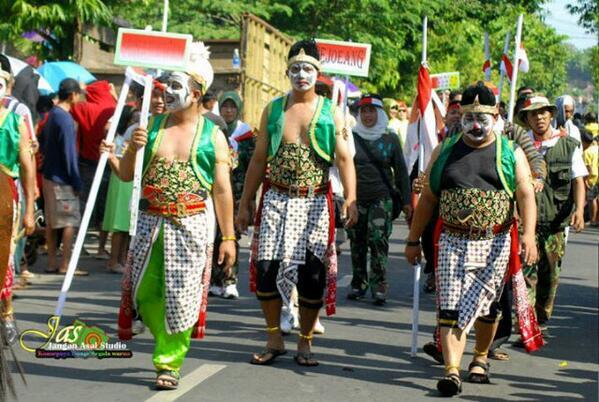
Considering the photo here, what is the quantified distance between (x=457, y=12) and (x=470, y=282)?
28.2 feet

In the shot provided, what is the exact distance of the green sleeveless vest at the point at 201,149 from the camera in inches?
324

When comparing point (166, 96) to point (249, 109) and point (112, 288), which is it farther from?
point (249, 109)

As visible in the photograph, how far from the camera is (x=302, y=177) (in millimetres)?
9047

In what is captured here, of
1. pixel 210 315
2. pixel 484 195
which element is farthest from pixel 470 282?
pixel 210 315

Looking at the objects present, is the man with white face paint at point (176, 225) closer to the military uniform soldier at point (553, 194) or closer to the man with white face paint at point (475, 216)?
the man with white face paint at point (475, 216)

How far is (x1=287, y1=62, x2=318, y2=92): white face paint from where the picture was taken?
358 inches

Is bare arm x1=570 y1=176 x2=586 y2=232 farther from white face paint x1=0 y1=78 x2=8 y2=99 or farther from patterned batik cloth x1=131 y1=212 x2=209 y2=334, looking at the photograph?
white face paint x1=0 y1=78 x2=8 y2=99

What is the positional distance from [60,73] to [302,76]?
9.86m

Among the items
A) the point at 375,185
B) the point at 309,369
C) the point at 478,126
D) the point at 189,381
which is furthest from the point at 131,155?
the point at 375,185

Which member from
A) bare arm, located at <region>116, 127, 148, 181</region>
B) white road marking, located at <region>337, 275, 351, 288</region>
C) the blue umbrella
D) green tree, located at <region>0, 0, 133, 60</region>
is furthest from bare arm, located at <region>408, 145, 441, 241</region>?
green tree, located at <region>0, 0, 133, 60</region>

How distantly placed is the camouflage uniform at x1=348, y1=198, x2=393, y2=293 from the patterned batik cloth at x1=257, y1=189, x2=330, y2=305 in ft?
11.6

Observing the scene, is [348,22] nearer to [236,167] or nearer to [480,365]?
[236,167]

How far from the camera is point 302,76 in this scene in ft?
29.9

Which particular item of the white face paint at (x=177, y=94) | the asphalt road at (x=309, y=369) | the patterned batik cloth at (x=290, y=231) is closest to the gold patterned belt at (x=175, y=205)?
the white face paint at (x=177, y=94)
